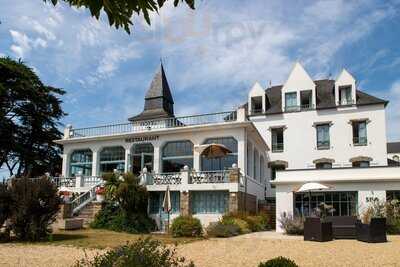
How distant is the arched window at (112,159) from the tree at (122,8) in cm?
2537

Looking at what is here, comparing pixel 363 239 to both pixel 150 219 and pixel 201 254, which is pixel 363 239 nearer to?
pixel 201 254

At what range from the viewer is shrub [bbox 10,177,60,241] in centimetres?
1566

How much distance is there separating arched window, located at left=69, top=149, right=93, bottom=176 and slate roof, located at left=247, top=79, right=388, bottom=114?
1469 cm

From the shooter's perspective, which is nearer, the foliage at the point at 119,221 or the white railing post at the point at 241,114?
the foliage at the point at 119,221

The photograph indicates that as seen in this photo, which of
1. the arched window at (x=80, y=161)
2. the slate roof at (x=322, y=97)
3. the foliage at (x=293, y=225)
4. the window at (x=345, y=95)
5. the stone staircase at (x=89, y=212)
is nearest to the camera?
the foliage at (x=293, y=225)

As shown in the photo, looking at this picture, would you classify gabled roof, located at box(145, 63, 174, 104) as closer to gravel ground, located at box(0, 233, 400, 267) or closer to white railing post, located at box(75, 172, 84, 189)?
white railing post, located at box(75, 172, 84, 189)

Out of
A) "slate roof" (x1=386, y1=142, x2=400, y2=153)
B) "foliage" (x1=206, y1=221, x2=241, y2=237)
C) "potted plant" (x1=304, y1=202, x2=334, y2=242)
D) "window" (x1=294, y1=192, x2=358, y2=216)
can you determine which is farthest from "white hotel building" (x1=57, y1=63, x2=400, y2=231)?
"slate roof" (x1=386, y1=142, x2=400, y2=153)

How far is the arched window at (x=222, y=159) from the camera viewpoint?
2470 centimetres

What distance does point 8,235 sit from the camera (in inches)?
621

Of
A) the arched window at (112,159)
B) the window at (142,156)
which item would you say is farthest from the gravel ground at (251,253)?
the arched window at (112,159)

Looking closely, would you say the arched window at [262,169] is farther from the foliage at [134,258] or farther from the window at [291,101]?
the foliage at [134,258]

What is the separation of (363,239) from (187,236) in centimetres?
683

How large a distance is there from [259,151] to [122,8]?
2790 centimetres

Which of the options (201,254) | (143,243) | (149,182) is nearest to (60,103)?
(149,182)
